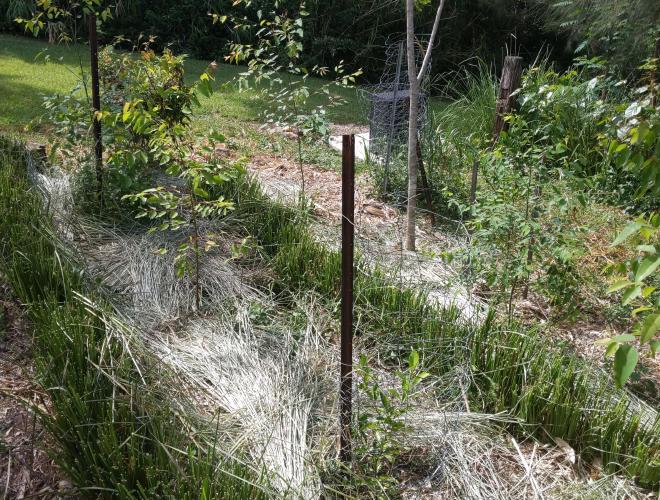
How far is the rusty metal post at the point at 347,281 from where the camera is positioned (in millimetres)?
2348

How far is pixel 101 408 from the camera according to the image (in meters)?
2.44

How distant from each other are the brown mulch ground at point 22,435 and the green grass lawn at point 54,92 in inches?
149

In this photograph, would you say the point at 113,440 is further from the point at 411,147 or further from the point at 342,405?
the point at 411,147

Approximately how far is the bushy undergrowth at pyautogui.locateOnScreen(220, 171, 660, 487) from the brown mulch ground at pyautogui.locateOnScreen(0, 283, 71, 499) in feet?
4.69

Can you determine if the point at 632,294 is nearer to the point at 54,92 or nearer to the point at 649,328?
the point at 649,328

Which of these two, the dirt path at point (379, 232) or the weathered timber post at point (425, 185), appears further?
the weathered timber post at point (425, 185)

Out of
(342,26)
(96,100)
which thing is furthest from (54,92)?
(342,26)

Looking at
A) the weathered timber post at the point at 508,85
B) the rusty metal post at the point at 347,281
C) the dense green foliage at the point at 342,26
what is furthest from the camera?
the dense green foliage at the point at 342,26

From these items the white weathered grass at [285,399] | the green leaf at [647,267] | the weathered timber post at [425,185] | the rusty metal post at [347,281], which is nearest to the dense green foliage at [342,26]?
the weathered timber post at [425,185]

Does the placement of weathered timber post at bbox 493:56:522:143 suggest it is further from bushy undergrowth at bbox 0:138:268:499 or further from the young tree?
bushy undergrowth at bbox 0:138:268:499

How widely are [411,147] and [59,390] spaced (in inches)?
106

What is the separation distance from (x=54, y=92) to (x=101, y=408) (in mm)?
6826

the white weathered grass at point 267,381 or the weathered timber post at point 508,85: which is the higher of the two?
the weathered timber post at point 508,85

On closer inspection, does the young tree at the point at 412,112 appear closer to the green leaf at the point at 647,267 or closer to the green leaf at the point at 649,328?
the green leaf at the point at 647,267
